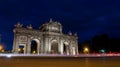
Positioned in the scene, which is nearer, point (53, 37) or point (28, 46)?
point (28, 46)

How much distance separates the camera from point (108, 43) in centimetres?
8538

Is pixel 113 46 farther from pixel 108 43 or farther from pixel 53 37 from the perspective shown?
pixel 53 37

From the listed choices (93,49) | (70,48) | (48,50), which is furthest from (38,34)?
(93,49)

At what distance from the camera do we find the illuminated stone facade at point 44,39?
60312 mm

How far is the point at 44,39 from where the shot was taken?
221ft

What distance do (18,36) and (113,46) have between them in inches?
1935

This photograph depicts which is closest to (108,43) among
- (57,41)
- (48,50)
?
(57,41)

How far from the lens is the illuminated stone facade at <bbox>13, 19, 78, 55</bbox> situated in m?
60.3

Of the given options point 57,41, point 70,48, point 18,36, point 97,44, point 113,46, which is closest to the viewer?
point 18,36

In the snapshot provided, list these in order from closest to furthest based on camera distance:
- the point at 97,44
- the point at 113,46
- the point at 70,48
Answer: the point at 70,48, the point at 113,46, the point at 97,44

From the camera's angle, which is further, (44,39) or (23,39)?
(44,39)

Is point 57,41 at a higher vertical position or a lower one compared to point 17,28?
lower

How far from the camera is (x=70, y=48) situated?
7644cm

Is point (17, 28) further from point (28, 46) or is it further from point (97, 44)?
point (97, 44)
